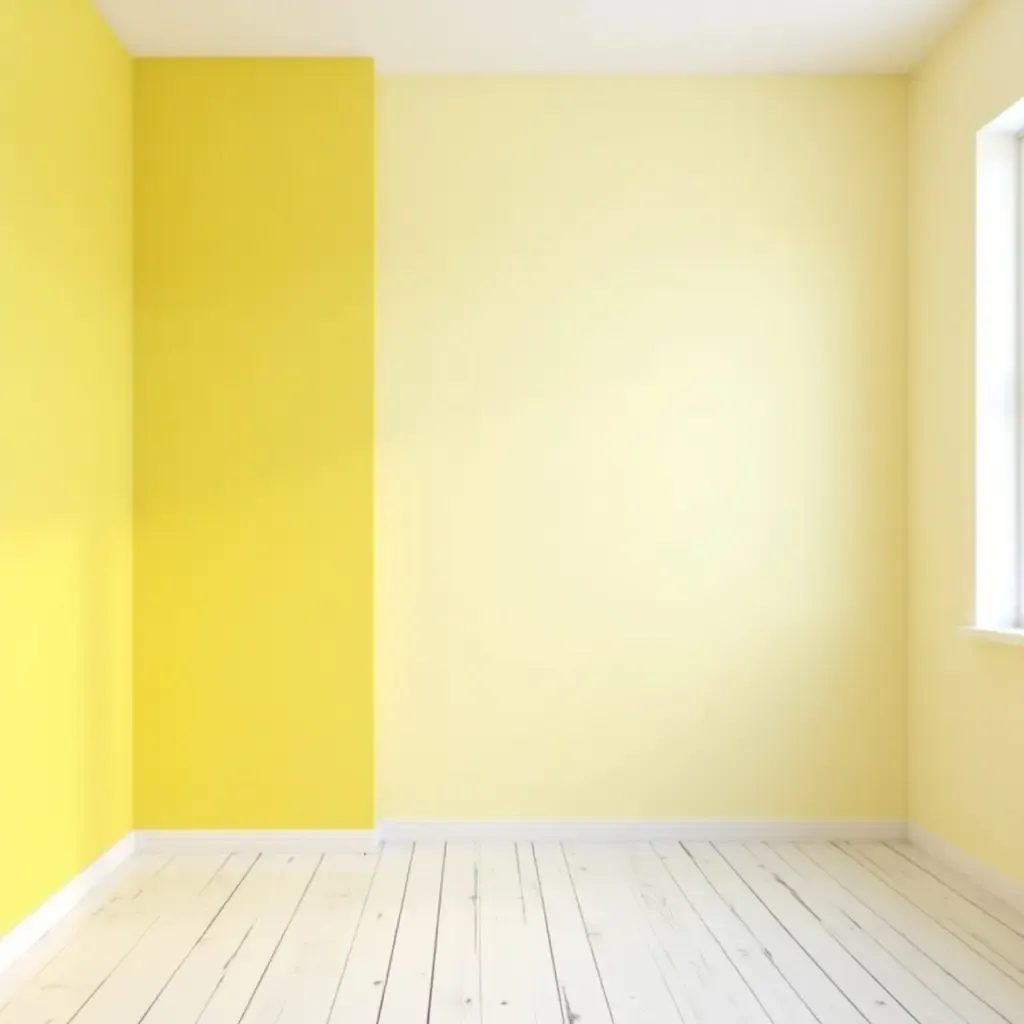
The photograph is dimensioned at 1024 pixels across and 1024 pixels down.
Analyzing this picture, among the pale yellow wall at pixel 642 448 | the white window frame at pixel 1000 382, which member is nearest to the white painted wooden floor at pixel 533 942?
the pale yellow wall at pixel 642 448

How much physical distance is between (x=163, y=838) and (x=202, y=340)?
1672 mm

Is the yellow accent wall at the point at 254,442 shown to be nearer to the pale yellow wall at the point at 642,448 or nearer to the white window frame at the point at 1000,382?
the pale yellow wall at the point at 642,448

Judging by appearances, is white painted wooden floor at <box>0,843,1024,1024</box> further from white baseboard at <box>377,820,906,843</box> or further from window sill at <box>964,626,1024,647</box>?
window sill at <box>964,626,1024,647</box>

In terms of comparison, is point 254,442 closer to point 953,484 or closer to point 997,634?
point 953,484

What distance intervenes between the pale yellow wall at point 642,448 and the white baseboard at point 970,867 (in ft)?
0.50

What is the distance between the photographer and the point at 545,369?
4.00 m

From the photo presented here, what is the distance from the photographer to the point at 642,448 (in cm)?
401

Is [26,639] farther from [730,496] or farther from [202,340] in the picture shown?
[730,496]

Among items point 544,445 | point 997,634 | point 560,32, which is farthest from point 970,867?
point 560,32

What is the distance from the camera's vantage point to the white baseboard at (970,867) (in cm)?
323

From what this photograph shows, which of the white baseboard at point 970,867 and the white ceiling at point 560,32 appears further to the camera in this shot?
the white ceiling at point 560,32

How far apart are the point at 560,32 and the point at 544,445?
1.34 m

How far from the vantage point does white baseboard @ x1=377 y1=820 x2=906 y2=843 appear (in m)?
3.95

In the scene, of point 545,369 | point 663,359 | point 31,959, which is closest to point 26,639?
point 31,959
